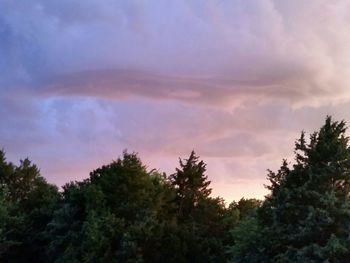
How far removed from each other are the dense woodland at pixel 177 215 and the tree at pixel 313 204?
0.27 feet

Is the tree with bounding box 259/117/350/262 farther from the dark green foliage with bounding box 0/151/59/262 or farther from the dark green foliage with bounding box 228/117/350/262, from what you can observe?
the dark green foliage with bounding box 0/151/59/262

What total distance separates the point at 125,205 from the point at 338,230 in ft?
93.9

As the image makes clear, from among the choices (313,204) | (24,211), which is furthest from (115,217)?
(313,204)

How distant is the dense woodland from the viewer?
46875mm

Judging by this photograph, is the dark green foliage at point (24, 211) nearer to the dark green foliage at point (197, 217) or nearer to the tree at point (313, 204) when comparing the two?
the dark green foliage at point (197, 217)

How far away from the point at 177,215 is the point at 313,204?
2716 cm

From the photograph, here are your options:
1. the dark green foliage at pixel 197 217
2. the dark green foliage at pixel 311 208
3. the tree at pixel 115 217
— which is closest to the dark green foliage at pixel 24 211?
the tree at pixel 115 217

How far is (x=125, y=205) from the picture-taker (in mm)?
68125

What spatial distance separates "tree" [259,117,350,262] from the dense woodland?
0.08 meters

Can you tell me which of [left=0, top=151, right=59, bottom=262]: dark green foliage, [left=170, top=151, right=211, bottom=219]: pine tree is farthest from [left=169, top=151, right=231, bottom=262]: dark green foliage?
[left=0, top=151, right=59, bottom=262]: dark green foliage

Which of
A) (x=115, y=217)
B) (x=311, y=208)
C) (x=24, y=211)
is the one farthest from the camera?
(x=24, y=211)

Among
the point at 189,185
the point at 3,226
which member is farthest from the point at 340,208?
the point at 3,226

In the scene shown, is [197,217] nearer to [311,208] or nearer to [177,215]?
→ [177,215]

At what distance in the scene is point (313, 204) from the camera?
4747 cm
